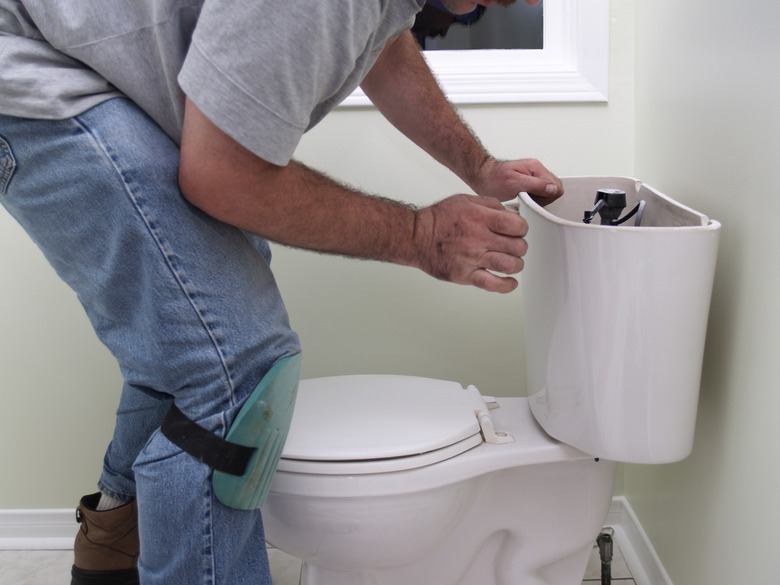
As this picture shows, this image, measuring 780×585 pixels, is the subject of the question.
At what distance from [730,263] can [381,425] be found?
1.55 feet

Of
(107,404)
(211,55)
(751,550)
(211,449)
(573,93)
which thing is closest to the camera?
(211,55)

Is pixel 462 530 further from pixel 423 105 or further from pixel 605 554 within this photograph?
pixel 423 105

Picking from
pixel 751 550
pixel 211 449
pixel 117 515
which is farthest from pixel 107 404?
pixel 751 550

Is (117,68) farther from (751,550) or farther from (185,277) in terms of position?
(751,550)

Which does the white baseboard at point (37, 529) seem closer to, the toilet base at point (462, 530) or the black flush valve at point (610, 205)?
the toilet base at point (462, 530)

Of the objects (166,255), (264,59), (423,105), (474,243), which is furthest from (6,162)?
(423,105)

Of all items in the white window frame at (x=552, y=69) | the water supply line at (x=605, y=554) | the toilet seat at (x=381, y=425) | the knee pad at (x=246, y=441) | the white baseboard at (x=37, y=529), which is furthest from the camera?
the white baseboard at (x=37, y=529)

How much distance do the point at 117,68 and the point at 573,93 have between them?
807mm

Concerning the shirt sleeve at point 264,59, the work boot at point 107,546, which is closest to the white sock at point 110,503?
the work boot at point 107,546

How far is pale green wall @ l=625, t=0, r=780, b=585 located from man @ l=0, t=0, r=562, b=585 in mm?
272

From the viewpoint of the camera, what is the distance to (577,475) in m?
0.97

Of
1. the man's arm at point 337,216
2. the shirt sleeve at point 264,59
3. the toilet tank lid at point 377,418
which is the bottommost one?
the toilet tank lid at point 377,418

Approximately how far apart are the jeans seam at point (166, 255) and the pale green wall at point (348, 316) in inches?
24.0

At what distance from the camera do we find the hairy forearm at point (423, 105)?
1019 millimetres
